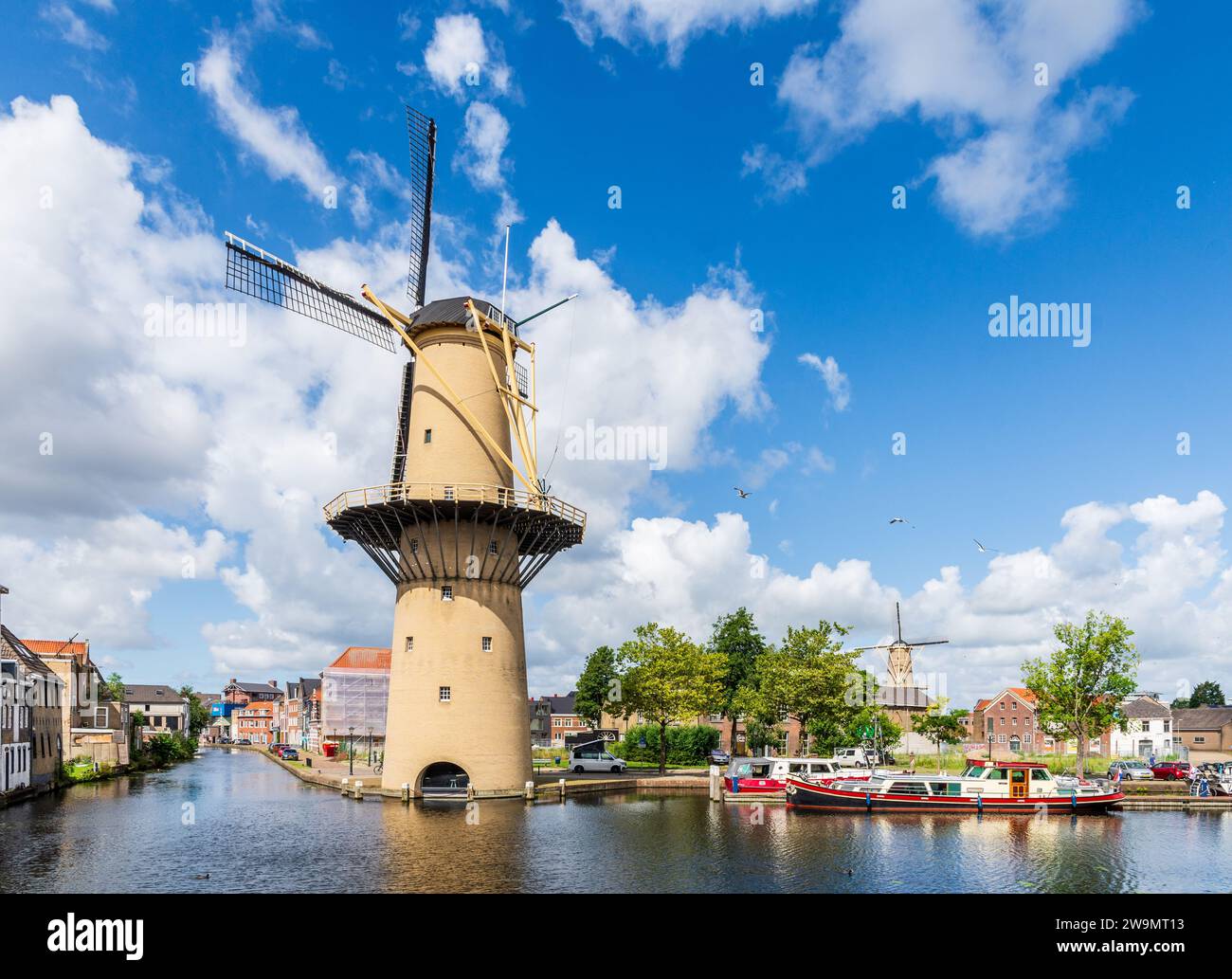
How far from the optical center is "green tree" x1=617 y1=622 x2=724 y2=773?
6050 cm

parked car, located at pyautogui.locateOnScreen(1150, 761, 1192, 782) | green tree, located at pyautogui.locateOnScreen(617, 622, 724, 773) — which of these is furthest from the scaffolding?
parked car, located at pyautogui.locateOnScreen(1150, 761, 1192, 782)

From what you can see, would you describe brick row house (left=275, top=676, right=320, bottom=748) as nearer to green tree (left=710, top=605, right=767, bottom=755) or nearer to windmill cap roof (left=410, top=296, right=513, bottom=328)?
green tree (left=710, top=605, right=767, bottom=755)

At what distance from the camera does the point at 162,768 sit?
8312 centimetres

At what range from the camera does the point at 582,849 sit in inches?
1182

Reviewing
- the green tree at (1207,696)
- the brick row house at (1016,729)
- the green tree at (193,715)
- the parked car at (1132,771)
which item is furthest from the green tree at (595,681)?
the green tree at (1207,696)

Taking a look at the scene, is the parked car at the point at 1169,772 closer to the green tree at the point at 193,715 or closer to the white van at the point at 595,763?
the white van at the point at 595,763

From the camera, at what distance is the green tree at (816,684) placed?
60.5 metres

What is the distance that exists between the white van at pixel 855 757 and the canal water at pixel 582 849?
19.8 m

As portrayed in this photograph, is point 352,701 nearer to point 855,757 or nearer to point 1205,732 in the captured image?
point 855,757

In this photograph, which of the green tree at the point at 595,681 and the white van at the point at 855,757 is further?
the green tree at the point at 595,681

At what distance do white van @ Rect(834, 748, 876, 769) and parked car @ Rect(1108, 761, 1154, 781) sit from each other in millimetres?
15937

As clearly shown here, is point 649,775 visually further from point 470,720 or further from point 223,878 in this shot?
point 223,878
